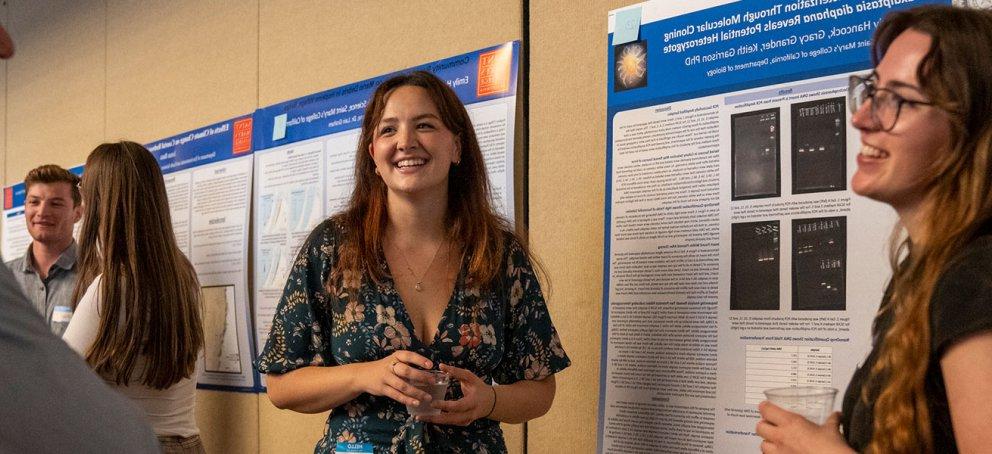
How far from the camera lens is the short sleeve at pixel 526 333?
2.02m

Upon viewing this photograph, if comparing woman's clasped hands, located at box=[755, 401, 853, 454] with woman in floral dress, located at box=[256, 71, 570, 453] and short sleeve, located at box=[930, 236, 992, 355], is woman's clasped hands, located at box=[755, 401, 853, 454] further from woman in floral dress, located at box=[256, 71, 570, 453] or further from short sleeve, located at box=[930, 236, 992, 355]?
woman in floral dress, located at box=[256, 71, 570, 453]

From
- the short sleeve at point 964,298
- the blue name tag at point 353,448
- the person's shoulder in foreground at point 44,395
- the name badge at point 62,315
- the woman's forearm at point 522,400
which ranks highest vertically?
the short sleeve at point 964,298

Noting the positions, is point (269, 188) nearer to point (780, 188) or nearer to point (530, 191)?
point (530, 191)

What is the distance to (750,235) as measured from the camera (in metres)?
2.02

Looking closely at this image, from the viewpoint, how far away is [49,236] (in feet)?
12.5

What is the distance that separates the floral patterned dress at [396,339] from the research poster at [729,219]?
0.30m

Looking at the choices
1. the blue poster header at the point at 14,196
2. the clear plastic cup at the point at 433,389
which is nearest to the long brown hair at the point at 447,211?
the clear plastic cup at the point at 433,389

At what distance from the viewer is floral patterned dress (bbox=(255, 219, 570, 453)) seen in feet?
6.24

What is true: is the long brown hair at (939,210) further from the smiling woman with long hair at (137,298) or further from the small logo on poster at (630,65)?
the smiling woman with long hair at (137,298)

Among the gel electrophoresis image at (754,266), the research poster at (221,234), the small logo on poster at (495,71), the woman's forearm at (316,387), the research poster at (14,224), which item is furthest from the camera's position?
the research poster at (14,224)

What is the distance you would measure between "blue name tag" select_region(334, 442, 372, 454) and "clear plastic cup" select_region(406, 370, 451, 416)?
20 centimetres

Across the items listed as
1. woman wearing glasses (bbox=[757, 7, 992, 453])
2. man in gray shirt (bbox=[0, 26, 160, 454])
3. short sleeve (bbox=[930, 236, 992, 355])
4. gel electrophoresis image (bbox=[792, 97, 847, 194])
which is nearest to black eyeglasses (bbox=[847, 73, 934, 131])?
woman wearing glasses (bbox=[757, 7, 992, 453])

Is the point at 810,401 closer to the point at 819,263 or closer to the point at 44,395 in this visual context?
the point at 819,263

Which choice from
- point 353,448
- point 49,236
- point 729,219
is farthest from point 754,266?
point 49,236
